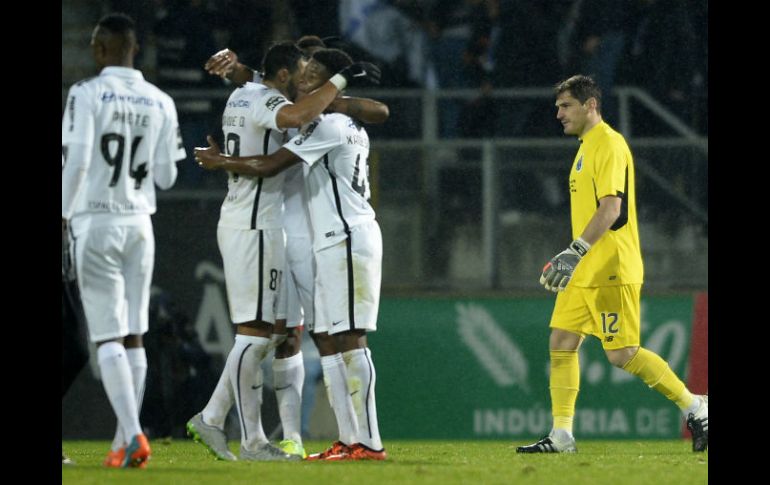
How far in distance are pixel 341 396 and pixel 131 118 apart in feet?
5.69

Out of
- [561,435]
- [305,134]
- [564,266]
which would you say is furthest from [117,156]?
[561,435]

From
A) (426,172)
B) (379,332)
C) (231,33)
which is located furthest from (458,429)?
(231,33)

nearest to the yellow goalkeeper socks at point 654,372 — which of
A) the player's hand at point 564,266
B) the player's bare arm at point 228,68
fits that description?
the player's hand at point 564,266

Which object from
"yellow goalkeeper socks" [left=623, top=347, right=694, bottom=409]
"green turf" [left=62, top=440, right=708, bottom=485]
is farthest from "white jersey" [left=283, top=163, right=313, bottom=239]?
"yellow goalkeeper socks" [left=623, top=347, right=694, bottom=409]

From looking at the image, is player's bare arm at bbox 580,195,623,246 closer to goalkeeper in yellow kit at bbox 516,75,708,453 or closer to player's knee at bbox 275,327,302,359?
goalkeeper in yellow kit at bbox 516,75,708,453

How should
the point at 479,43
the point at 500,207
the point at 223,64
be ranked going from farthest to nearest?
1. the point at 479,43
2. the point at 500,207
3. the point at 223,64

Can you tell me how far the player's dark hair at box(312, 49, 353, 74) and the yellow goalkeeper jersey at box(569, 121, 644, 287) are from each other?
159 cm

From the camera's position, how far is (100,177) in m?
6.61

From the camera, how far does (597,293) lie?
8102 millimetres

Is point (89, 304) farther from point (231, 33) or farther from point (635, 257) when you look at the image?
point (231, 33)

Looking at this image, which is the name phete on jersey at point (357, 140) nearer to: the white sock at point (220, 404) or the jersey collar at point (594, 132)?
the white sock at point (220, 404)

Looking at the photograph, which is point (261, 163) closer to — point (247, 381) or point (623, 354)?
point (247, 381)

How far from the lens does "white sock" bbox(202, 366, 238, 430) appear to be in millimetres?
7203
